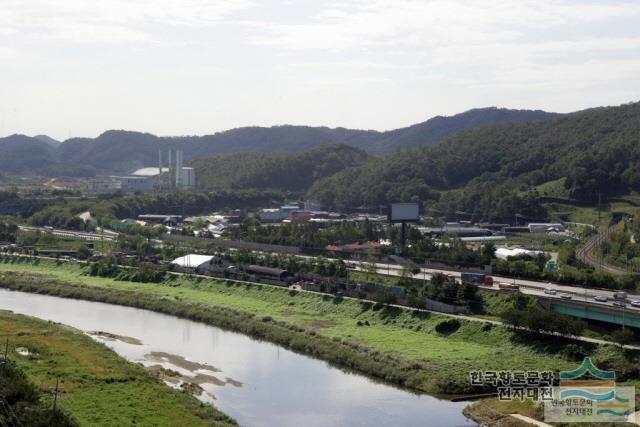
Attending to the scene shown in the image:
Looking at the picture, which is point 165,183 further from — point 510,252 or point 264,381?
point 264,381

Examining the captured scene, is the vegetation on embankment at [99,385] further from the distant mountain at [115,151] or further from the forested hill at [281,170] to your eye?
the distant mountain at [115,151]

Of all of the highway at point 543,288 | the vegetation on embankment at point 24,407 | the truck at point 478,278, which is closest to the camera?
the vegetation on embankment at point 24,407

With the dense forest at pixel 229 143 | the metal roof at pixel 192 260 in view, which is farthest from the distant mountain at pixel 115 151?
the metal roof at pixel 192 260

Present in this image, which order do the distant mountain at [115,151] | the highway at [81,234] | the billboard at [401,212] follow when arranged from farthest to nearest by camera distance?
the distant mountain at [115,151]
the highway at [81,234]
the billboard at [401,212]

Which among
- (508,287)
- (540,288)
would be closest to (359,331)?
(508,287)

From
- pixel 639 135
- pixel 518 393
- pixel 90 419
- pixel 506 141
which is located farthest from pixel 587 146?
pixel 90 419

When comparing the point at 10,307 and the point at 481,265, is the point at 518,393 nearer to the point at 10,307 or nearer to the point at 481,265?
the point at 481,265
